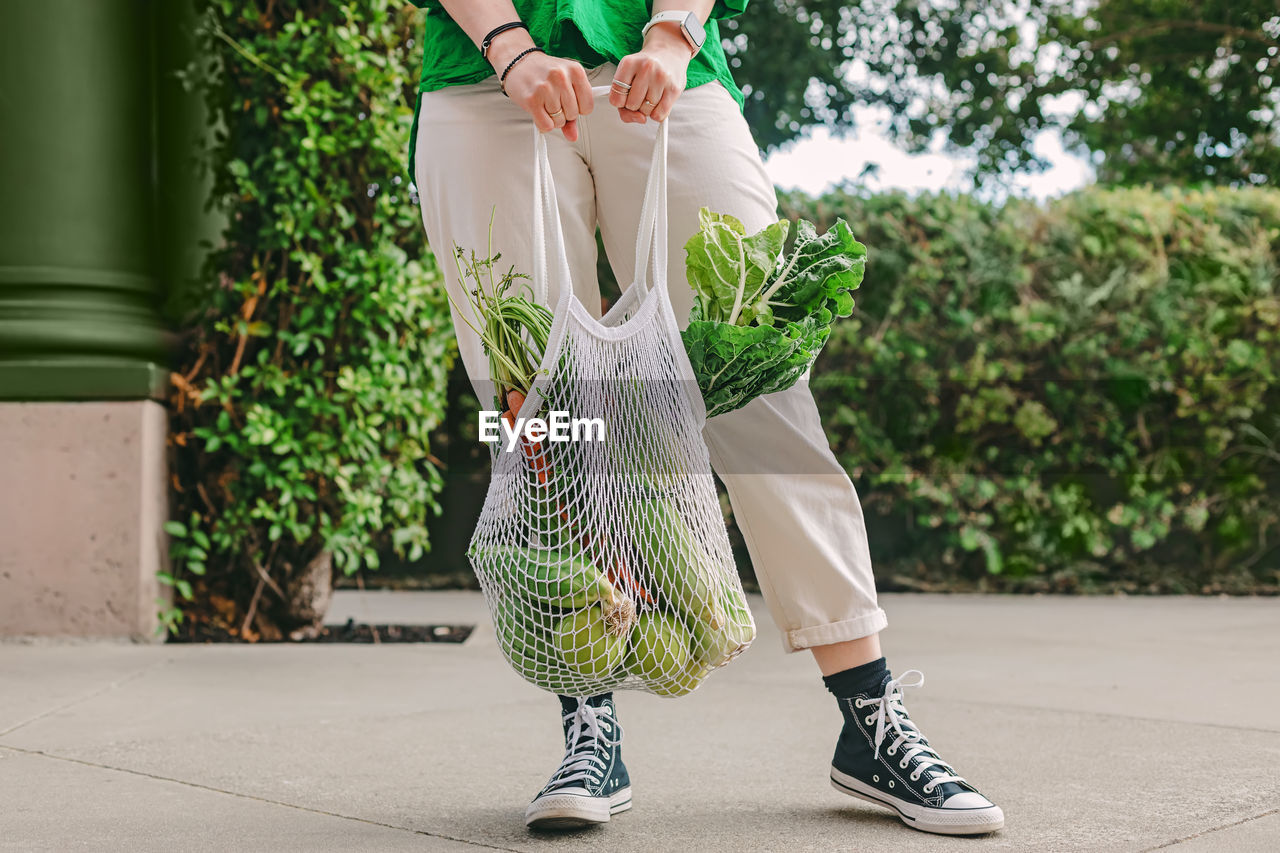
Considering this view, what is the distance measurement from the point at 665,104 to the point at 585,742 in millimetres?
1046

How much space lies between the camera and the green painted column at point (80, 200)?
3.79 metres

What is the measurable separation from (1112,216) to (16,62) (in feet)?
15.1

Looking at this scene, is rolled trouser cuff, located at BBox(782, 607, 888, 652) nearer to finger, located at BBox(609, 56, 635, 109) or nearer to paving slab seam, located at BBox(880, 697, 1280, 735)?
finger, located at BBox(609, 56, 635, 109)

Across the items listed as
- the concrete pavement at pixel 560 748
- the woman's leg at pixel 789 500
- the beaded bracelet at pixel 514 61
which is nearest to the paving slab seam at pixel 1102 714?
the concrete pavement at pixel 560 748

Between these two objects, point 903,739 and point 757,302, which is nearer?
point 757,302

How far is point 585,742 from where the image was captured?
2002 mm

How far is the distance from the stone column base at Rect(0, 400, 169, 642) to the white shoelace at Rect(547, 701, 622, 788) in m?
2.24

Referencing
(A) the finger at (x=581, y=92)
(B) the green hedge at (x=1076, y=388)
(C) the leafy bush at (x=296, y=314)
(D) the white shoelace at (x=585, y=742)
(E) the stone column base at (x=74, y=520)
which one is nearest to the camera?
(A) the finger at (x=581, y=92)

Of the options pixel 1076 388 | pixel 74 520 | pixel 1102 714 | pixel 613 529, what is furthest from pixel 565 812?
pixel 1076 388

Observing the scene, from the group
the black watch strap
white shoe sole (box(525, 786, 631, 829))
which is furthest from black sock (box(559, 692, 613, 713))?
the black watch strap

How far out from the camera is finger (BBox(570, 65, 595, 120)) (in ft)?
5.94

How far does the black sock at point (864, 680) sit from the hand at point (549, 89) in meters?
0.99

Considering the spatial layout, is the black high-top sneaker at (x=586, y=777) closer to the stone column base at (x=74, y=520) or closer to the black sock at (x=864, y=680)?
the black sock at (x=864, y=680)

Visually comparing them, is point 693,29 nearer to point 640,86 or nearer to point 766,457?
point 640,86
